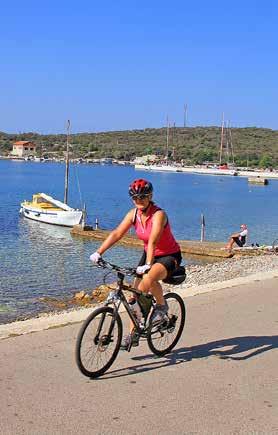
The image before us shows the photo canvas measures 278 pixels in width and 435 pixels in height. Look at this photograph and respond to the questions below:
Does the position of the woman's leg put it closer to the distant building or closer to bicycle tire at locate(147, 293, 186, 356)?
bicycle tire at locate(147, 293, 186, 356)

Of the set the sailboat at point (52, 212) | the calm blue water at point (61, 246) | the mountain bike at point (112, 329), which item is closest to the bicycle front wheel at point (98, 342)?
the mountain bike at point (112, 329)

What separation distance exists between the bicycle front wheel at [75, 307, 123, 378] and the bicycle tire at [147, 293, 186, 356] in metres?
0.46

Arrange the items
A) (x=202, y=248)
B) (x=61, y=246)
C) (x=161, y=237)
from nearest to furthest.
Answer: (x=161, y=237), (x=202, y=248), (x=61, y=246)

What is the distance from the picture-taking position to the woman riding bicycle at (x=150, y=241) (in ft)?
19.1

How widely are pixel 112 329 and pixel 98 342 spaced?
181mm

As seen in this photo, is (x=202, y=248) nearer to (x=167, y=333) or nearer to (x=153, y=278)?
(x=167, y=333)

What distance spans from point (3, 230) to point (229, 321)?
33625mm

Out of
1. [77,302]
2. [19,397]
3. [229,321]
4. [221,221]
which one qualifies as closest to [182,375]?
[19,397]

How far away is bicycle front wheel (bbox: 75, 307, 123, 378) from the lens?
18.1ft

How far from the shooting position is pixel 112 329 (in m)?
5.78

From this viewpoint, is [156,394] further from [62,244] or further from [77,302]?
[62,244]

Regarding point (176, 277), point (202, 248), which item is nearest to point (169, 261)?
point (176, 277)

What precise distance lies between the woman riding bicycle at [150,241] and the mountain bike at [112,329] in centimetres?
9

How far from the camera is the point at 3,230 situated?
4022 centimetres
